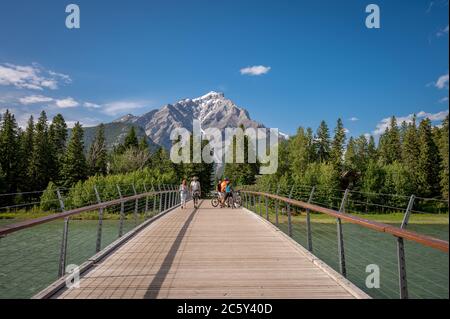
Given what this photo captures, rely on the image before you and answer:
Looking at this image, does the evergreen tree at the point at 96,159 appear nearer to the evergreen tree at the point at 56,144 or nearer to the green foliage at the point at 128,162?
the green foliage at the point at 128,162

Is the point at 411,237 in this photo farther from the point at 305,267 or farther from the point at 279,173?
the point at 279,173

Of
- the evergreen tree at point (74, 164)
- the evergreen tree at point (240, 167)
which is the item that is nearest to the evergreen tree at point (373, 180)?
the evergreen tree at point (240, 167)

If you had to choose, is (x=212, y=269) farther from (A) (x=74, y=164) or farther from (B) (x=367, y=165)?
(B) (x=367, y=165)

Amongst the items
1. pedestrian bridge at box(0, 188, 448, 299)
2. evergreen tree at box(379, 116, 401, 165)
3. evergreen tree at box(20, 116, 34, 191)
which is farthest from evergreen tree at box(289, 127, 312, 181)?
pedestrian bridge at box(0, 188, 448, 299)

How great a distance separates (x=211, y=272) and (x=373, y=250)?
69.2ft

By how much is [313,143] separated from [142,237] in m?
72.8

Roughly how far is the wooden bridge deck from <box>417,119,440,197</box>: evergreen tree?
144 ft

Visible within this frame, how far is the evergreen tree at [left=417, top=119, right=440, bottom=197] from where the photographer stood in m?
47.1

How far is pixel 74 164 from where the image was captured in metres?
59.6

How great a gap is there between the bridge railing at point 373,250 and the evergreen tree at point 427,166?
1227 centimetres

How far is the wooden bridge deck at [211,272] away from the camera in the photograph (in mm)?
4242

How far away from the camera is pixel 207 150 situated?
6662 centimetres

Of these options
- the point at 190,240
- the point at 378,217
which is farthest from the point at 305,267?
the point at 378,217

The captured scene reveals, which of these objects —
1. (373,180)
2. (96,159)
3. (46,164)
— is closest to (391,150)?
(373,180)
